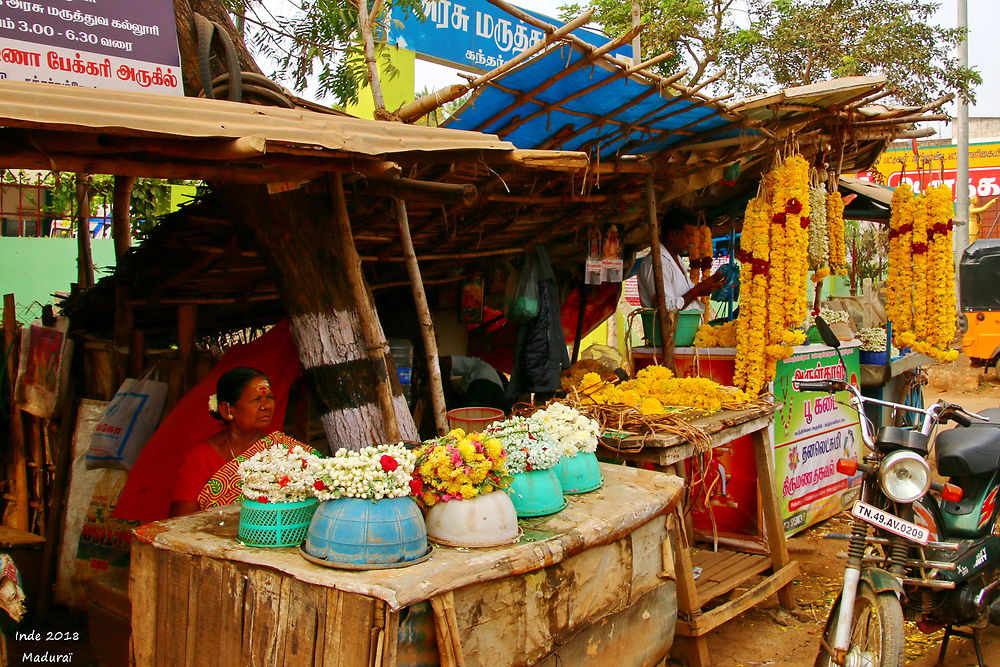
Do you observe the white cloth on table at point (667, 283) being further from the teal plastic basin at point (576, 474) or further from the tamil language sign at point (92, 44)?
the tamil language sign at point (92, 44)

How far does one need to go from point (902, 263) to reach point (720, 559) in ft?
11.1

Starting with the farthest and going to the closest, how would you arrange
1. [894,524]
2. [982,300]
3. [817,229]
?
[982,300] → [817,229] → [894,524]

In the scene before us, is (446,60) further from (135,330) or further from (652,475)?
(652,475)

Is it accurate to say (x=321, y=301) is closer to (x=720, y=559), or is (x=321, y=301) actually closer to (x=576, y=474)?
(x=576, y=474)

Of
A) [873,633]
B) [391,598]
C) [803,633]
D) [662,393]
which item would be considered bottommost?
[803,633]

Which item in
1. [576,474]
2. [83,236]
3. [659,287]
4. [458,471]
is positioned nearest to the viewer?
[458,471]

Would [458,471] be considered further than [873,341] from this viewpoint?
No

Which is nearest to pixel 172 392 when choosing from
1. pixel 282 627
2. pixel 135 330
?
pixel 135 330

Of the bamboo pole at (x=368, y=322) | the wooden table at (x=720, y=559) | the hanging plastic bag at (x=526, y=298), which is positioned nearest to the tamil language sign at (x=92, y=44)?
the bamboo pole at (x=368, y=322)

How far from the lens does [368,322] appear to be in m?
3.85

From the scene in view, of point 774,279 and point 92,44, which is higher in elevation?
point 92,44

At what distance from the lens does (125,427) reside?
4.67 meters

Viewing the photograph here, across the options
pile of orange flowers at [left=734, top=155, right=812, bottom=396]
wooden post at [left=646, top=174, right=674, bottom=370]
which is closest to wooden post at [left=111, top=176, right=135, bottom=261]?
wooden post at [left=646, top=174, right=674, bottom=370]

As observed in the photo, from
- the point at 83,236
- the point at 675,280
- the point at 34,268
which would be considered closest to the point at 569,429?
the point at 675,280
